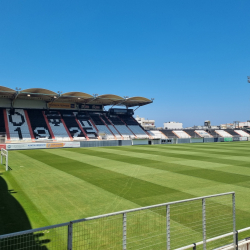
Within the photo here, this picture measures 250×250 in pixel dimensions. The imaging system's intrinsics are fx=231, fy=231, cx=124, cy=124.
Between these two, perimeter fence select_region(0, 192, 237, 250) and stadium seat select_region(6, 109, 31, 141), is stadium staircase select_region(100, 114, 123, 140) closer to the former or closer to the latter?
stadium seat select_region(6, 109, 31, 141)

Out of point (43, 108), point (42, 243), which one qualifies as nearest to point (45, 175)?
point (42, 243)

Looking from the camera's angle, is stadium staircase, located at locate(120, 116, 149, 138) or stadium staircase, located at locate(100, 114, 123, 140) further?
stadium staircase, located at locate(120, 116, 149, 138)

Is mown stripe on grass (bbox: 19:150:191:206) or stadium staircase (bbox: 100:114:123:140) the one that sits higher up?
stadium staircase (bbox: 100:114:123:140)

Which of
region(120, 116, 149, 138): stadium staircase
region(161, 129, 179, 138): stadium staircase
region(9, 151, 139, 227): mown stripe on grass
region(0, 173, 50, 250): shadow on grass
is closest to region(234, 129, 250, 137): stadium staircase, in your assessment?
region(161, 129, 179, 138): stadium staircase

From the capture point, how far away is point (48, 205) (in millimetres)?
9617

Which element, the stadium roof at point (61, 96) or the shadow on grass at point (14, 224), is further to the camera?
the stadium roof at point (61, 96)

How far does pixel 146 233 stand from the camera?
691cm

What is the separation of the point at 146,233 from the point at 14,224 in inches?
171

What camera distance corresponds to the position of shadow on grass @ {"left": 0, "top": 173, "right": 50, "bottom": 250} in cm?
611

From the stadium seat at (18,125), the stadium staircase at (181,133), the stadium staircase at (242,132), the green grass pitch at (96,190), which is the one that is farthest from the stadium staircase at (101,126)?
the stadium staircase at (242,132)

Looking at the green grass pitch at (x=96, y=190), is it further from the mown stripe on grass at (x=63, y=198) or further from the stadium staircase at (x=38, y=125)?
the stadium staircase at (x=38, y=125)

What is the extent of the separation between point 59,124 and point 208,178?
44542 millimetres

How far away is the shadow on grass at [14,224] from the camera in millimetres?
6109

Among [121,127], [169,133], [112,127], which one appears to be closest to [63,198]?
[112,127]
